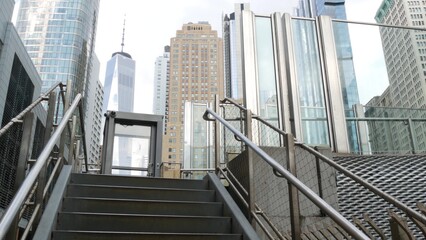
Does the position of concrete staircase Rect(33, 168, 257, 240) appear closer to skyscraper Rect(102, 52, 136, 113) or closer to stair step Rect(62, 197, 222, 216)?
stair step Rect(62, 197, 222, 216)

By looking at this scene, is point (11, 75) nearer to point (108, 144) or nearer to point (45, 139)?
point (108, 144)

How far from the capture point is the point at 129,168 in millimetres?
8766

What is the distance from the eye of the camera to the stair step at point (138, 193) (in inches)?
149

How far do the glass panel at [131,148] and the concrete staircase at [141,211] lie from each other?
440 centimetres

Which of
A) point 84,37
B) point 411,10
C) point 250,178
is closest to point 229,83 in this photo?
point 84,37

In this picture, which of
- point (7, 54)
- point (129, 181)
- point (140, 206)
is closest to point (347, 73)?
point (129, 181)

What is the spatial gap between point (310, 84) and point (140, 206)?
15.8ft

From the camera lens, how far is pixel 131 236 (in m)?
3.04

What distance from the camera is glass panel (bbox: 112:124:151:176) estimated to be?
8516 mm

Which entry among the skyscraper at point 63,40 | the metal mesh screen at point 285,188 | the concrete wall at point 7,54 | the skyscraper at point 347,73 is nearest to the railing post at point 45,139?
the metal mesh screen at point 285,188

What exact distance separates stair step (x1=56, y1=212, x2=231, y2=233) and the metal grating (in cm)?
216

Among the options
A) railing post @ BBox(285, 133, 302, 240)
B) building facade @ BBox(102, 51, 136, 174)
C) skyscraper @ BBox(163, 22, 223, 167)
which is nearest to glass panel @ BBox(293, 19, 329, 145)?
railing post @ BBox(285, 133, 302, 240)

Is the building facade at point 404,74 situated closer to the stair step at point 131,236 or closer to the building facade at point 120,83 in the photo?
the stair step at point 131,236

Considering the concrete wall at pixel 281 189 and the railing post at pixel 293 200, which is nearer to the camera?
the railing post at pixel 293 200
